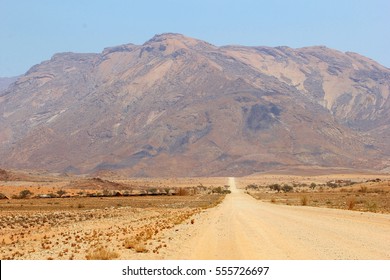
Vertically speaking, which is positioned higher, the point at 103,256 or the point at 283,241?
the point at 103,256

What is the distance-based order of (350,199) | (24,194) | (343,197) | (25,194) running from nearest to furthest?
(350,199), (343,197), (24,194), (25,194)

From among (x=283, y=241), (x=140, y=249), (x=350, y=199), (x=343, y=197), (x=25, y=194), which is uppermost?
(x=140, y=249)

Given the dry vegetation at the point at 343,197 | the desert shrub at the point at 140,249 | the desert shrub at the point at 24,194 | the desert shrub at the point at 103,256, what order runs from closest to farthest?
the desert shrub at the point at 103,256 → the desert shrub at the point at 140,249 → the dry vegetation at the point at 343,197 → the desert shrub at the point at 24,194

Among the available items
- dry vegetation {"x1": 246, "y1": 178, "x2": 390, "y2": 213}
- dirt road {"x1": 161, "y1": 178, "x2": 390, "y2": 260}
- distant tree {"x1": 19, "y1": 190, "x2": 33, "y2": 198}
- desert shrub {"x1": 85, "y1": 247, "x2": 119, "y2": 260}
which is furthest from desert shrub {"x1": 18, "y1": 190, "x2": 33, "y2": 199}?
desert shrub {"x1": 85, "y1": 247, "x2": 119, "y2": 260}

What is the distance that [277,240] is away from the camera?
22.0 meters

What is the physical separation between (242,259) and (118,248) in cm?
576

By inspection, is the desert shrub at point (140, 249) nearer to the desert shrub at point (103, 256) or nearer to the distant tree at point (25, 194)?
the desert shrub at point (103, 256)

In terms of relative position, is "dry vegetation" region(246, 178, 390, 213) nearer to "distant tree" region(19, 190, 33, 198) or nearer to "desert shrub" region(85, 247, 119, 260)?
"desert shrub" region(85, 247, 119, 260)

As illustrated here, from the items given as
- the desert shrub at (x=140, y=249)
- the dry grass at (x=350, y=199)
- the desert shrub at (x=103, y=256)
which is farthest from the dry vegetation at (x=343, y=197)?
the desert shrub at (x=103, y=256)

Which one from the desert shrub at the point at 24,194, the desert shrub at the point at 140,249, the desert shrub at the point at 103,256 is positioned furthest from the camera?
the desert shrub at the point at 24,194

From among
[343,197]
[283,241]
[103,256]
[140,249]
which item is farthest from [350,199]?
[103,256]

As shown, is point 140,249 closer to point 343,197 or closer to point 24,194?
point 343,197
